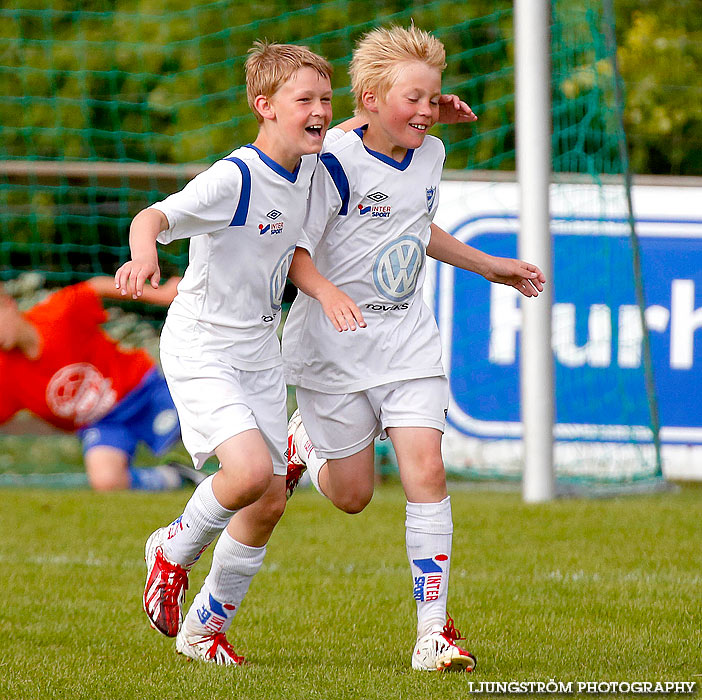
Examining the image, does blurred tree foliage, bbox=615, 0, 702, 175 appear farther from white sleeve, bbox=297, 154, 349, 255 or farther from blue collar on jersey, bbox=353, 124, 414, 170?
white sleeve, bbox=297, 154, 349, 255

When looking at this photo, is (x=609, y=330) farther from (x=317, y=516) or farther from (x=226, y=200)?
(x=226, y=200)

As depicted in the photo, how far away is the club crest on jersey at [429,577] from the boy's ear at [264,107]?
1418 mm

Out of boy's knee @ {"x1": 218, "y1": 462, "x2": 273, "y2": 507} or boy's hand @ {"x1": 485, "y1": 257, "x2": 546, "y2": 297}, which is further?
boy's hand @ {"x1": 485, "y1": 257, "x2": 546, "y2": 297}

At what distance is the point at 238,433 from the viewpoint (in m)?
3.55

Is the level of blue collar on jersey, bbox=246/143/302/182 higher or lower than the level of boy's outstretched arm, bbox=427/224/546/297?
higher

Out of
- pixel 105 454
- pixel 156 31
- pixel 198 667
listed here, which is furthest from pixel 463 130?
pixel 198 667

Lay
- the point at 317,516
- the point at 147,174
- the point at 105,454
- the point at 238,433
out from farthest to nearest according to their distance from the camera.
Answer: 1. the point at 147,174
2. the point at 105,454
3. the point at 317,516
4. the point at 238,433

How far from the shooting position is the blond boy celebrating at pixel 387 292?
3.79 meters

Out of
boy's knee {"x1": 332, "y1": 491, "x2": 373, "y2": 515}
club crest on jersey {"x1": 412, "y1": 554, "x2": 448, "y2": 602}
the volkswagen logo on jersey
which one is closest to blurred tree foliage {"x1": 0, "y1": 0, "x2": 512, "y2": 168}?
the volkswagen logo on jersey

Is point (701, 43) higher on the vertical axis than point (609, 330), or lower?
higher

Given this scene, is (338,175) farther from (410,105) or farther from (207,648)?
(207,648)

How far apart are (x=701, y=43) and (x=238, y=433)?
10240 millimetres

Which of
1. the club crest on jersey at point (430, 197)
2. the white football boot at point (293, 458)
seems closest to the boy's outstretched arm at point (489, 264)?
the club crest on jersey at point (430, 197)

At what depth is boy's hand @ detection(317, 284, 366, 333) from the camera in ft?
11.1
